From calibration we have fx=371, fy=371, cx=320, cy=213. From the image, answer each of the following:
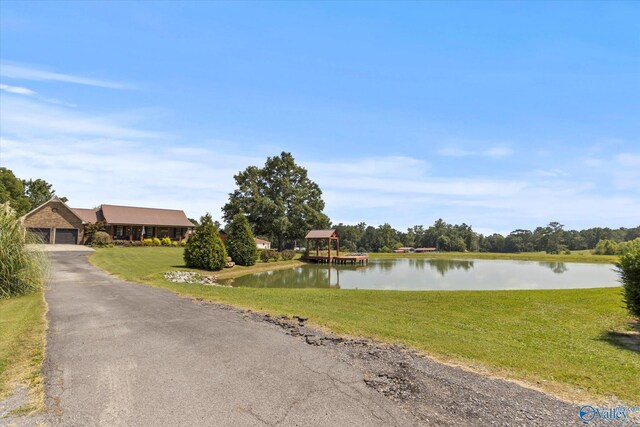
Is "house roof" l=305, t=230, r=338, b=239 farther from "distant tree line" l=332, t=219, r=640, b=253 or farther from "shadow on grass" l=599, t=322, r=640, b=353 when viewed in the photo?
"distant tree line" l=332, t=219, r=640, b=253

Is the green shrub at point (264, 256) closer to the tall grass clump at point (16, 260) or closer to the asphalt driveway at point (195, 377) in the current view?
the tall grass clump at point (16, 260)

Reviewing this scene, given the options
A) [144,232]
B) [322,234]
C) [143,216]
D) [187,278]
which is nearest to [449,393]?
[187,278]

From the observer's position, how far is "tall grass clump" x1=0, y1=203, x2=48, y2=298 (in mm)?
12711

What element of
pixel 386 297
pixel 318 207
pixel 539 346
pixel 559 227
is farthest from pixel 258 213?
pixel 559 227

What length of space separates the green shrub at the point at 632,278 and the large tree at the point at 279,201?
42.5m

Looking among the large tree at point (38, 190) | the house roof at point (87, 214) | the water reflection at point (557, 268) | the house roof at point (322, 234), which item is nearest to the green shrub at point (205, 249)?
the house roof at point (322, 234)

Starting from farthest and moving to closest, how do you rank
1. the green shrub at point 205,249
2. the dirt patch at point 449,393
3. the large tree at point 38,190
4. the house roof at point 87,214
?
1. the large tree at point 38,190
2. the house roof at point 87,214
3. the green shrub at point 205,249
4. the dirt patch at point 449,393

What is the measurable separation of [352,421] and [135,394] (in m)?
3.00

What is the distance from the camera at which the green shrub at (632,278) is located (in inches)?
397

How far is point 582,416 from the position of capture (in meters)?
4.65

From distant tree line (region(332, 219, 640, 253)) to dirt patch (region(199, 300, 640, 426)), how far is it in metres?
96.5

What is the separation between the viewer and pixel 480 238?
124m

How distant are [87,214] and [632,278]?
55.2 m

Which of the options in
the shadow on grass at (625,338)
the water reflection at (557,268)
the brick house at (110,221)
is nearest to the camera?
the shadow on grass at (625,338)
